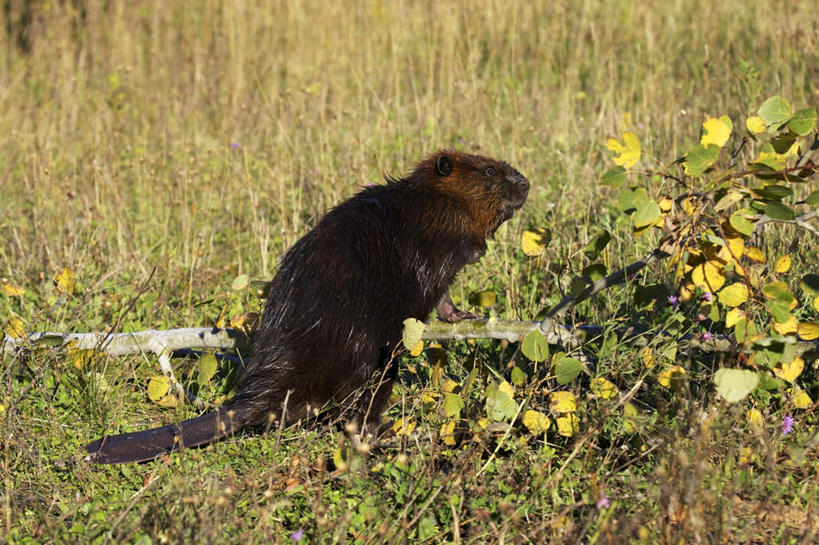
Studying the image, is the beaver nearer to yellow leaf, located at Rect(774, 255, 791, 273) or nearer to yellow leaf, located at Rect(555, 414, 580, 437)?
yellow leaf, located at Rect(555, 414, 580, 437)

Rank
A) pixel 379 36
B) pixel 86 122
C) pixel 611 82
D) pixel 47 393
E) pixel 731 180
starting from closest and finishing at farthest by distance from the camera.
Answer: pixel 731 180 → pixel 47 393 → pixel 611 82 → pixel 86 122 → pixel 379 36

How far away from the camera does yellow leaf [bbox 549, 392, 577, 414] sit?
266 cm

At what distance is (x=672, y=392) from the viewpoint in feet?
9.34

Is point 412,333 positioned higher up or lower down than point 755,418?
higher up

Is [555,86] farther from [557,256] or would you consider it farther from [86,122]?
[86,122]

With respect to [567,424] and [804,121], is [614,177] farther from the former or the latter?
[567,424]

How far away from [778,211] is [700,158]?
0.83 ft

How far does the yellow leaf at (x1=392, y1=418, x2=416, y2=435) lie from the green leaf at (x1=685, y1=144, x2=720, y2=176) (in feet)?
3.73

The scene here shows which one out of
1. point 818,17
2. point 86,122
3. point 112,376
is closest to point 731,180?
point 112,376

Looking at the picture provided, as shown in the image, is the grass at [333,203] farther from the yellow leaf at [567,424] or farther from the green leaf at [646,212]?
the green leaf at [646,212]

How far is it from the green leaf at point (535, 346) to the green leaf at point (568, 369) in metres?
0.06

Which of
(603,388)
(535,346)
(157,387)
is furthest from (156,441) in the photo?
(603,388)

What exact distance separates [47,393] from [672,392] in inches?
85.3

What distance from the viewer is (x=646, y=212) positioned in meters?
2.45
